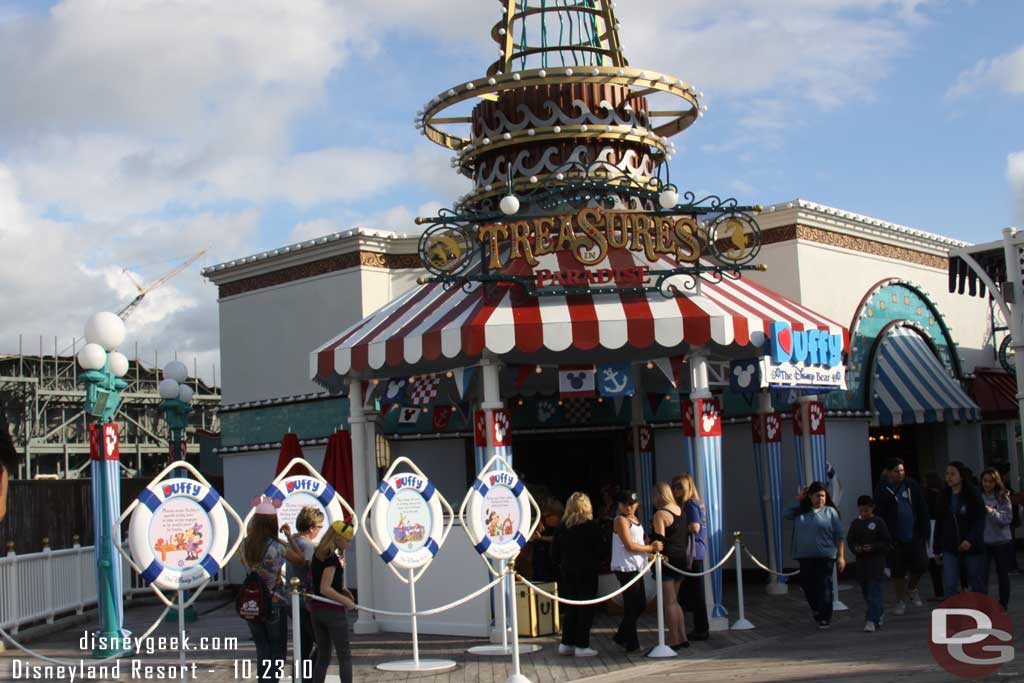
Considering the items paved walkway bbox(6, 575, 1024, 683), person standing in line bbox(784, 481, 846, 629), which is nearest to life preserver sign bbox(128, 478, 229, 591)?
paved walkway bbox(6, 575, 1024, 683)

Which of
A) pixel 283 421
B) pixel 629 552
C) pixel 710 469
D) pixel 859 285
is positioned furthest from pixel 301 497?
pixel 859 285

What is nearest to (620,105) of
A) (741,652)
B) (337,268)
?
(337,268)

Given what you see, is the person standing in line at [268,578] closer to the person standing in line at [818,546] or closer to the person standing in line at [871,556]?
the person standing in line at [818,546]

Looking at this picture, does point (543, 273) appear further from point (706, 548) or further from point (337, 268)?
point (337, 268)

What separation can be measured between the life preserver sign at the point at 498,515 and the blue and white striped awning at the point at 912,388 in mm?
9095

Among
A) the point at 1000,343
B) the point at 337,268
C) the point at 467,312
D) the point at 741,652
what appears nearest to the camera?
the point at 741,652

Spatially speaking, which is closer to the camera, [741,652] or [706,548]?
[741,652]

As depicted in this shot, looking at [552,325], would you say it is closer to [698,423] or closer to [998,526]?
[698,423]

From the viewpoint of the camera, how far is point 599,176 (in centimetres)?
1506

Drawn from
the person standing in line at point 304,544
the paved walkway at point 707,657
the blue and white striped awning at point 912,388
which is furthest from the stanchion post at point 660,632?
the blue and white striped awning at point 912,388

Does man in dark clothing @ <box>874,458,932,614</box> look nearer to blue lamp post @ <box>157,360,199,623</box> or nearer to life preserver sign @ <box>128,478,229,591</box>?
life preserver sign @ <box>128,478,229,591</box>

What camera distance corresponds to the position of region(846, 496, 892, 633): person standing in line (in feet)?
39.1

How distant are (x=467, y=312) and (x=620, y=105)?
4.17m

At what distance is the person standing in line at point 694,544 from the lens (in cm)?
1188
